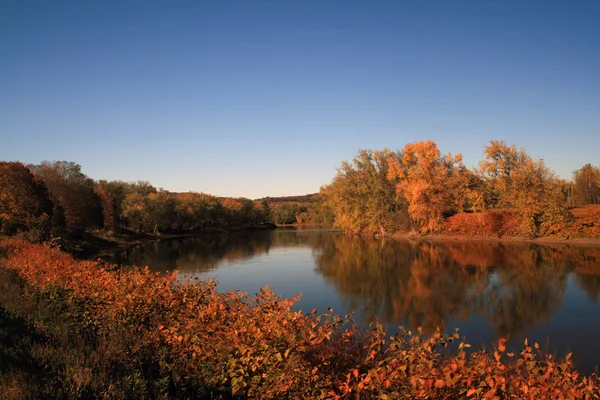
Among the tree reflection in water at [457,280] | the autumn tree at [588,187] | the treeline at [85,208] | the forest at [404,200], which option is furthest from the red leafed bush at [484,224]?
the treeline at [85,208]

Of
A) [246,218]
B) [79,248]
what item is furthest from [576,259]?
[246,218]

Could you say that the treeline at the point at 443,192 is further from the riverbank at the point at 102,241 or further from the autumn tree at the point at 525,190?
the riverbank at the point at 102,241

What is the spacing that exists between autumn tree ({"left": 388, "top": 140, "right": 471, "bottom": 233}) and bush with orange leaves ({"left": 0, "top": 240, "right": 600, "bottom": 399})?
42.9m

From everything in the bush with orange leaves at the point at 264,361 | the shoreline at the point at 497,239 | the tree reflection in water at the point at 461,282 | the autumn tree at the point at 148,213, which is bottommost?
the tree reflection in water at the point at 461,282

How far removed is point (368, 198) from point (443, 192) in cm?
1191

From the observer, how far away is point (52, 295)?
9.60 m

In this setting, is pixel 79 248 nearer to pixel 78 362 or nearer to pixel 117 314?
pixel 117 314

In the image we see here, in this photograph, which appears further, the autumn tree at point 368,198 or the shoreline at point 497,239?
the autumn tree at point 368,198

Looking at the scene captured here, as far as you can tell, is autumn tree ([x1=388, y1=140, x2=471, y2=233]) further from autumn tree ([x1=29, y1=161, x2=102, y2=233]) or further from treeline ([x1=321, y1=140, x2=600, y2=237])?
autumn tree ([x1=29, y1=161, x2=102, y2=233])

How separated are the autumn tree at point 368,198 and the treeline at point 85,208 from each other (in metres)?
32.5

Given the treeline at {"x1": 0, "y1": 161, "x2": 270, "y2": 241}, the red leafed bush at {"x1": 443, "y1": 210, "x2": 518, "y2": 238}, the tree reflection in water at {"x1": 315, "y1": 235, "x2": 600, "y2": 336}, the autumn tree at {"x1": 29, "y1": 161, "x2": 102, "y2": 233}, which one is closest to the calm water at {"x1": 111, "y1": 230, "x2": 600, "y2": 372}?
the tree reflection in water at {"x1": 315, "y1": 235, "x2": 600, "y2": 336}

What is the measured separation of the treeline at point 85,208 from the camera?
Answer: 32.1 meters

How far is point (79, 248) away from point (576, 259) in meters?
42.5

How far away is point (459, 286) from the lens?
20.1 metres
